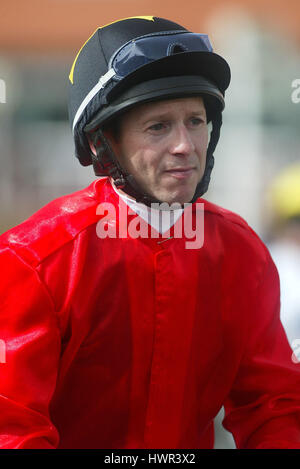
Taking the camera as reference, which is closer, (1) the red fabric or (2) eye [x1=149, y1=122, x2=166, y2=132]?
(1) the red fabric

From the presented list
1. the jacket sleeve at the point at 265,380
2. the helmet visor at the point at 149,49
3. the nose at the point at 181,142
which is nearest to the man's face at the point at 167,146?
the nose at the point at 181,142

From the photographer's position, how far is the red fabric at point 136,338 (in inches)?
67.9

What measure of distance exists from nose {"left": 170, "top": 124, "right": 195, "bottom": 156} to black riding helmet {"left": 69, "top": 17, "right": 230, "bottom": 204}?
0.11 metres

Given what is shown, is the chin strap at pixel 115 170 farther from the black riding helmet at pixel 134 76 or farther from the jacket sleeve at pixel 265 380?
the jacket sleeve at pixel 265 380

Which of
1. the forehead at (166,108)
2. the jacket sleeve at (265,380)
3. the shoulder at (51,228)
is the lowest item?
the jacket sleeve at (265,380)

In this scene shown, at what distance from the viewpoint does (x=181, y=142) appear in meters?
1.85

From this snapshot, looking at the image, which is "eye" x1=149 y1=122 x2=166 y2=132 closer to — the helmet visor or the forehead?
the forehead

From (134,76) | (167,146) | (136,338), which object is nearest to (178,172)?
(167,146)

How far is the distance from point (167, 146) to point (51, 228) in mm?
456

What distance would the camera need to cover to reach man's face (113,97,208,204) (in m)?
1.87

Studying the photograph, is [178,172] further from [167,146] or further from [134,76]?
[134,76]

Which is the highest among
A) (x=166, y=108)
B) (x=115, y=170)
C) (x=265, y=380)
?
(x=166, y=108)

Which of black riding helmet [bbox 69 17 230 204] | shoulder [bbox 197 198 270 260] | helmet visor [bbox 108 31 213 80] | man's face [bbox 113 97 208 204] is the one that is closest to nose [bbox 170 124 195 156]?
man's face [bbox 113 97 208 204]

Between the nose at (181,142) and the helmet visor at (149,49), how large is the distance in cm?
24
